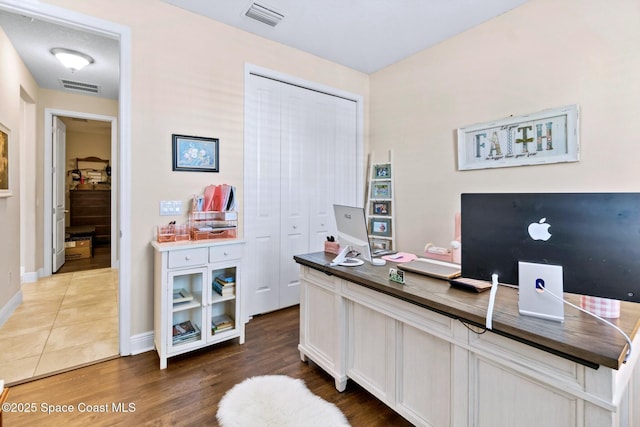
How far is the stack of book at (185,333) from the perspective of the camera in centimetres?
237

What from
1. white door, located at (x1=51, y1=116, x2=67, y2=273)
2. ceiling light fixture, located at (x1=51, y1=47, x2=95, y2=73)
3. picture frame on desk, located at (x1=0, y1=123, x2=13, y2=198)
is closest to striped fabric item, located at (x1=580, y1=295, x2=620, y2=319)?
picture frame on desk, located at (x1=0, y1=123, x2=13, y2=198)

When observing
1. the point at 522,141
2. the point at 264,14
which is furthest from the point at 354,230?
the point at 264,14

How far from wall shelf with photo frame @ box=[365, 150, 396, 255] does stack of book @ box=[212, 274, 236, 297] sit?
1.92 metres

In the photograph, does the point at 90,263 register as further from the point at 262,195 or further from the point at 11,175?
the point at 262,195

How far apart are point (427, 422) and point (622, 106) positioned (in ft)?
8.41

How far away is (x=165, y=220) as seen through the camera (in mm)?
2660

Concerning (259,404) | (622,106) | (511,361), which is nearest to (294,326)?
(259,404)

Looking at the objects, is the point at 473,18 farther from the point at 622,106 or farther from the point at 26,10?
the point at 26,10

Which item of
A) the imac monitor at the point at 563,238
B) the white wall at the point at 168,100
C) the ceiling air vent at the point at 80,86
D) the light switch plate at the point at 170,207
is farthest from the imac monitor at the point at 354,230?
the ceiling air vent at the point at 80,86

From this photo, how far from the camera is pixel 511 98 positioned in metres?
2.78

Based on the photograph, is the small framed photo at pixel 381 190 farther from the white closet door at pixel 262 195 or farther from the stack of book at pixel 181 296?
the stack of book at pixel 181 296

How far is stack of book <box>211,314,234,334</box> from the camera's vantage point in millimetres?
2553

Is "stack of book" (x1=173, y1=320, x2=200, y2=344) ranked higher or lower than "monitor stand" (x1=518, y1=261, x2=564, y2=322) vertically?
lower

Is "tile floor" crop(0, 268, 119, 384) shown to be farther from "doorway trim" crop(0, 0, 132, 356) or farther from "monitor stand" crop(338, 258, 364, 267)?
"monitor stand" crop(338, 258, 364, 267)
